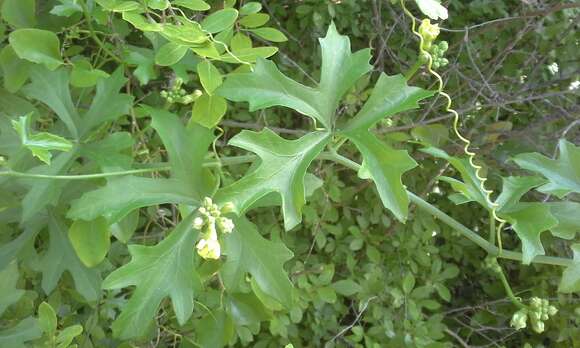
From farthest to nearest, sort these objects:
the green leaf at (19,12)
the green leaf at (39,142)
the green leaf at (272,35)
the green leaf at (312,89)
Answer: the green leaf at (272,35) < the green leaf at (19,12) < the green leaf at (312,89) < the green leaf at (39,142)

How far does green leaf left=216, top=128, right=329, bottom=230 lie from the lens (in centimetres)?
106

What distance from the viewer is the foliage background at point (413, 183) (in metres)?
1.95

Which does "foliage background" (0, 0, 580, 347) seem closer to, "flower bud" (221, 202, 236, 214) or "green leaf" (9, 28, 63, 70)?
"green leaf" (9, 28, 63, 70)

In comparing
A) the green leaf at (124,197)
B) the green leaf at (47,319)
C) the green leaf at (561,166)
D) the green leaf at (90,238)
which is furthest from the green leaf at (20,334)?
the green leaf at (561,166)

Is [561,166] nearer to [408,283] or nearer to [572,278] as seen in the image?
[572,278]

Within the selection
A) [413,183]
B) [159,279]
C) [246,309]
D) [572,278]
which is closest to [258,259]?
[159,279]

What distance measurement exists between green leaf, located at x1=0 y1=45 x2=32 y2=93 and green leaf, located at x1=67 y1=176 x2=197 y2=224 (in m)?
0.39

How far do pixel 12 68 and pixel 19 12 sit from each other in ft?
0.40

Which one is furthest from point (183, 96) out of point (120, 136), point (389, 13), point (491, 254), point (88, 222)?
point (389, 13)

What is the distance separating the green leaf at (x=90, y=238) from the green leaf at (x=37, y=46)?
348 mm

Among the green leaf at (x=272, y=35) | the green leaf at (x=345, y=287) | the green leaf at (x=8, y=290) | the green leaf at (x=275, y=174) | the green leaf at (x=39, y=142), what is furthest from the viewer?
the green leaf at (x=345, y=287)

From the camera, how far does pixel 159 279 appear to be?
1.18 metres

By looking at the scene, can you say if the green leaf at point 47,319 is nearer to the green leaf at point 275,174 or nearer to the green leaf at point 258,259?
the green leaf at point 258,259

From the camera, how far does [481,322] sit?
7.39ft
